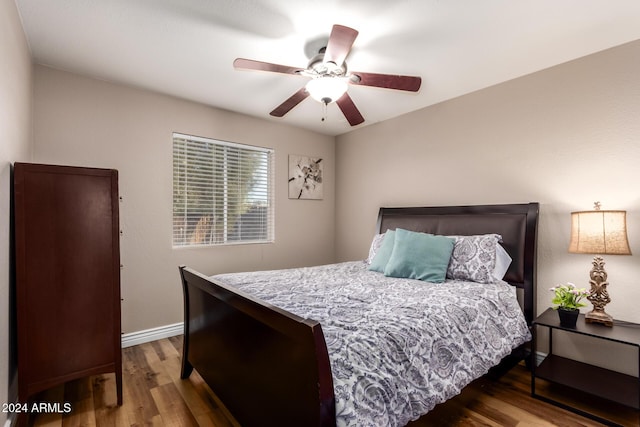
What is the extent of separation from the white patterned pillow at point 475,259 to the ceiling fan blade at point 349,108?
1369 millimetres

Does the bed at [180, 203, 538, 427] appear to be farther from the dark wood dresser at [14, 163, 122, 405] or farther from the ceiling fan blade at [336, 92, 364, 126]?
the ceiling fan blade at [336, 92, 364, 126]

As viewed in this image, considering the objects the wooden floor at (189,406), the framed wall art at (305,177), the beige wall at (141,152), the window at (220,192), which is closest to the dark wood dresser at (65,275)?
the wooden floor at (189,406)

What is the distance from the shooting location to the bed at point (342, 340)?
3.92 ft

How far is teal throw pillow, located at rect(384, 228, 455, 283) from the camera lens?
8.25 ft

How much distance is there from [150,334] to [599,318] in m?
3.68

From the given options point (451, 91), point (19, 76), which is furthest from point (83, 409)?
point (451, 91)

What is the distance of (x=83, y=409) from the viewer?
198 cm

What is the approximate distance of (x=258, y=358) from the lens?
58.7 inches

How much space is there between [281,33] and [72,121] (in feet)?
6.61

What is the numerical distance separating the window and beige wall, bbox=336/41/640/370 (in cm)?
166

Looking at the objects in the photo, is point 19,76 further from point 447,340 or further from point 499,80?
point 499,80

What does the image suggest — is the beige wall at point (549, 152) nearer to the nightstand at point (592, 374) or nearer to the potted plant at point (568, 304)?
the nightstand at point (592, 374)

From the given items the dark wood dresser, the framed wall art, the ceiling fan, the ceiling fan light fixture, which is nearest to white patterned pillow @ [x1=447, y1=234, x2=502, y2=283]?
the ceiling fan

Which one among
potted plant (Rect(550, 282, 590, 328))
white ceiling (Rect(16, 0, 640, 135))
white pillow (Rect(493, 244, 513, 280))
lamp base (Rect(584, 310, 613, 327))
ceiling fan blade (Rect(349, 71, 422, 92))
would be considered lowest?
lamp base (Rect(584, 310, 613, 327))
